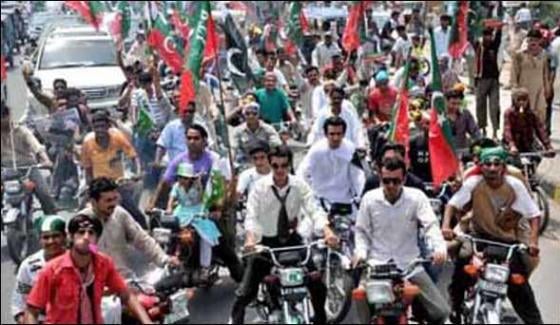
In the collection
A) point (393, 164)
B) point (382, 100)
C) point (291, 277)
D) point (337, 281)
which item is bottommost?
point (337, 281)

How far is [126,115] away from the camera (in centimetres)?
1253

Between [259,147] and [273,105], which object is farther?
[273,105]

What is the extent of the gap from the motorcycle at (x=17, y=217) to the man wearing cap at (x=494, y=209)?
256 centimetres

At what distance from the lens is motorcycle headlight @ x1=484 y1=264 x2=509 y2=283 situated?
600cm

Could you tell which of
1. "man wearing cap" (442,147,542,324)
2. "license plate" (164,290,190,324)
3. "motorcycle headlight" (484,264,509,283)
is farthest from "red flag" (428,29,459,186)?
"license plate" (164,290,190,324)

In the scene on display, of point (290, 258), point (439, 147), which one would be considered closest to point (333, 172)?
point (439, 147)

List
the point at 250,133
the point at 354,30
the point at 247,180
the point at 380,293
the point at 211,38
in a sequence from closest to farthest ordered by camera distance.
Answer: the point at 380,293
the point at 247,180
the point at 211,38
the point at 250,133
the point at 354,30

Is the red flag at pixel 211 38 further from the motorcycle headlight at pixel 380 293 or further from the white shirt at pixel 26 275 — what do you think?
the motorcycle headlight at pixel 380 293

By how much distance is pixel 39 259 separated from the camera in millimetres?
5785

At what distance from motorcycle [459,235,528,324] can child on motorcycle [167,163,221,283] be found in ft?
6.55

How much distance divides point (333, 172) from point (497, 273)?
2392 mm

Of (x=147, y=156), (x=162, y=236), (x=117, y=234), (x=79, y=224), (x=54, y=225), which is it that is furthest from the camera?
(x=147, y=156)

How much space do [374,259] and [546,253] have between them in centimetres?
287

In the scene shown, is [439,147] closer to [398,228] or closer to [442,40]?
[398,228]
